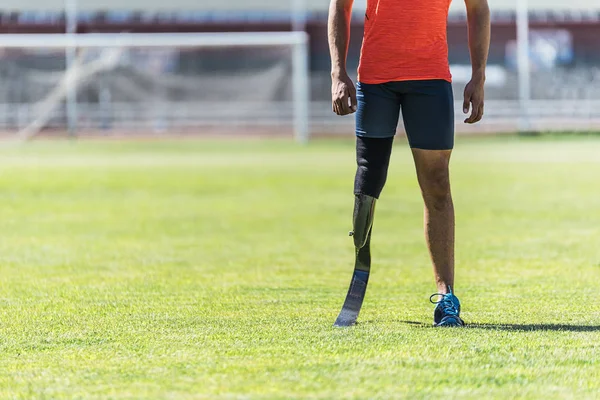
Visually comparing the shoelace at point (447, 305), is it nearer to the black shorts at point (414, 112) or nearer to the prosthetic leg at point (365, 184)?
the prosthetic leg at point (365, 184)

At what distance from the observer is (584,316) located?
5.79 meters

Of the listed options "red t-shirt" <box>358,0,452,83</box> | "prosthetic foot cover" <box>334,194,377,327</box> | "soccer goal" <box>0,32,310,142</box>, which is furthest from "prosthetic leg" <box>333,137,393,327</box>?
"soccer goal" <box>0,32,310,142</box>

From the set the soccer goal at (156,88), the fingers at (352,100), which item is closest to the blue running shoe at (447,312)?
the fingers at (352,100)

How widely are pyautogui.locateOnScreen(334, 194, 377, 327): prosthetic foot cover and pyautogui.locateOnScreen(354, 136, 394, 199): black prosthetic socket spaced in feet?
0.17

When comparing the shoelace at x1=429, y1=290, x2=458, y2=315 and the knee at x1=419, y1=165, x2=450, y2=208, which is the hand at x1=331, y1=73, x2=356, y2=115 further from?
the shoelace at x1=429, y1=290, x2=458, y2=315

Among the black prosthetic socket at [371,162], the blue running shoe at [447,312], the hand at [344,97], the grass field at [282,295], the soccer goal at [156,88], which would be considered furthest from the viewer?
the soccer goal at [156,88]

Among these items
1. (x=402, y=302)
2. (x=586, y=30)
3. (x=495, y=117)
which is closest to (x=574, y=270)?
(x=402, y=302)

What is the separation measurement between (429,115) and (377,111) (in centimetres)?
25

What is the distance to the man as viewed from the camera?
573 cm

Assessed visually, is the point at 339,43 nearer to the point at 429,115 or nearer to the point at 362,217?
the point at 429,115

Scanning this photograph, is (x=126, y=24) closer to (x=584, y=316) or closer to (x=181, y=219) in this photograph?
(x=181, y=219)

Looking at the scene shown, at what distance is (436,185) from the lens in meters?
5.78

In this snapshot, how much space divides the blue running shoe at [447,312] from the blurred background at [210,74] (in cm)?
2949

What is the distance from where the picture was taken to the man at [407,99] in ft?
18.8
